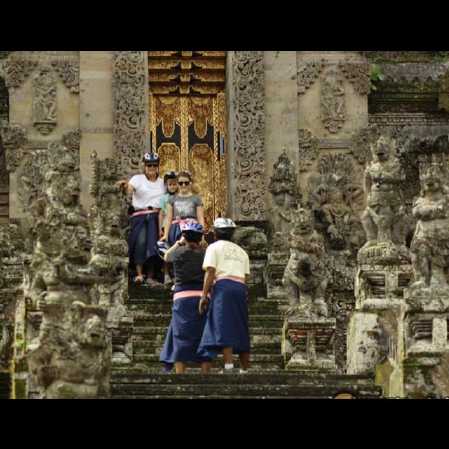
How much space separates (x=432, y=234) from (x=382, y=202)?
7.99 feet

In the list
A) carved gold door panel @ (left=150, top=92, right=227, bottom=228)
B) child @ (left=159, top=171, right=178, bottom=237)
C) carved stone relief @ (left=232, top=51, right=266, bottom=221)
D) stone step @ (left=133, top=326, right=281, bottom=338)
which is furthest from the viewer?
carved gold door panel @ (left=150, top=92, right=227, bottom=228)

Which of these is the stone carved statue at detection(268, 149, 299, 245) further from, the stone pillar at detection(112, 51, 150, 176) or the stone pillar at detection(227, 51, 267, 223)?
the stone pillar at detection(112, 51, 150, 176)

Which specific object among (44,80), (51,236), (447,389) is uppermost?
(44,80)

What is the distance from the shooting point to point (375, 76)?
34188 millimetres

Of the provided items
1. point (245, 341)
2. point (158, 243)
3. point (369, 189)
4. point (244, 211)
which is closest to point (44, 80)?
point (244, 211)

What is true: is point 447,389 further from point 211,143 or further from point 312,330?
point 211,143

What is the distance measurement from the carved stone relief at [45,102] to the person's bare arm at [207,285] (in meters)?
9.21

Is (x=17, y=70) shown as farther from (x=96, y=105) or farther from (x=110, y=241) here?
(x=110, y=241)

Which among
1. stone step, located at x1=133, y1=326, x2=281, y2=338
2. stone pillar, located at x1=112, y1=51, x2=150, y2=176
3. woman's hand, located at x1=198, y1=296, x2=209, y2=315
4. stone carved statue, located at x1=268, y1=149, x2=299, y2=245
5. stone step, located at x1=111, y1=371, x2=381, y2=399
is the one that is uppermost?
stone pillar, located at x1=112, y1=51, x2=150, y2=176

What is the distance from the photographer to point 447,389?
23391 mm

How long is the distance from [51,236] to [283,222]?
7.58 meters

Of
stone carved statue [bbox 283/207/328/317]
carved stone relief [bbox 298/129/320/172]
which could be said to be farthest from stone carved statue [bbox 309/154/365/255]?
stone carved statue [bbox 283/207/328/317]

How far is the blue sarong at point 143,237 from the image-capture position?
2916cm

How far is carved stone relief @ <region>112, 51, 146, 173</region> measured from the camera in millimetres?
33188
